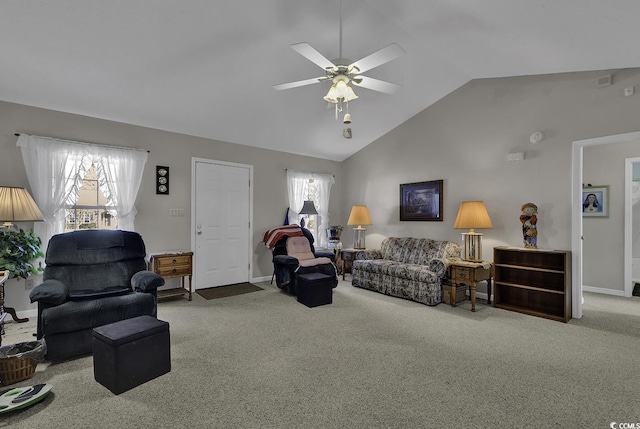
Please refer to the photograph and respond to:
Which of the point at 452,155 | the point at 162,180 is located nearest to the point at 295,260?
the point at 162,180

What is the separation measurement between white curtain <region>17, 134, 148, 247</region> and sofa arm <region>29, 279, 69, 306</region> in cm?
148

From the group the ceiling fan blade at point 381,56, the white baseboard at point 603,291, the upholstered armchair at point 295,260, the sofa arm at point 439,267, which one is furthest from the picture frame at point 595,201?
the ceiling fan blade at point 381,56

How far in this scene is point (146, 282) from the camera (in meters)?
3.11

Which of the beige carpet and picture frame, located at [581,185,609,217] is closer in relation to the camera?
the beige carpet

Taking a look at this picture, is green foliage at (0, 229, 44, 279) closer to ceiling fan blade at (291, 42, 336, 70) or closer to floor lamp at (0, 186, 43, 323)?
floor lamp at (0, 186, 43, 323)

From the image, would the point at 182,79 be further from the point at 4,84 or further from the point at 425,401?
the point at 425,401

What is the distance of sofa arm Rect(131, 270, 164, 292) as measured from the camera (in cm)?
310

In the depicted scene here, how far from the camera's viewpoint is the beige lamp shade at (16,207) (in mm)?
3045

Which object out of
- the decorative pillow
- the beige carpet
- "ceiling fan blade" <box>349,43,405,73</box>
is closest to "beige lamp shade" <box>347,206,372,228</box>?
the decorative pillow

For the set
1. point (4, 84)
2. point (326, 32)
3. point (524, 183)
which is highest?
point (326, 32)

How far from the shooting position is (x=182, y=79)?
3713 mm

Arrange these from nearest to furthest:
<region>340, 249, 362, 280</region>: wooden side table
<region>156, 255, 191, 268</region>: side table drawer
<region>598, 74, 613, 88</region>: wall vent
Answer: <region>598, 74, 613, 88</region>: wall vent → <region>156, 255, 191, 268</region>: side table drawer → <region>340, 249, 362, 280</region>: wooden side table

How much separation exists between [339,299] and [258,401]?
262 cm

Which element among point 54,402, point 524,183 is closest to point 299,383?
point 54,402
